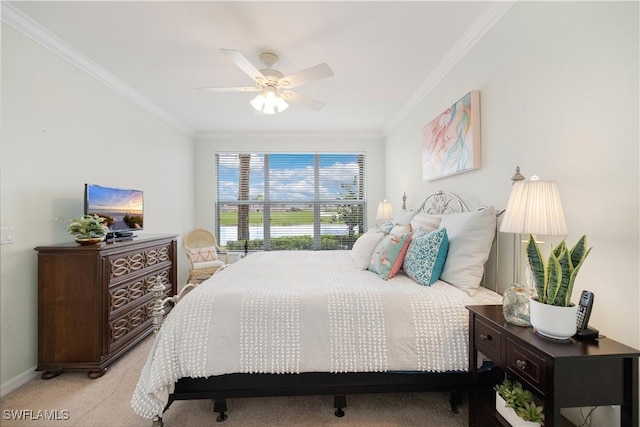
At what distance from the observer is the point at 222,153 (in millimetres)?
4777

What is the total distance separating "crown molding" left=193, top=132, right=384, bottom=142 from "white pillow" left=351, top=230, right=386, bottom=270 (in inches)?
107

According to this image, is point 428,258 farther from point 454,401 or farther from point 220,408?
point 220,408

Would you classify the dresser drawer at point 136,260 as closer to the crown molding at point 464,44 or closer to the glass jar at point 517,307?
the glass jar at point 517,307

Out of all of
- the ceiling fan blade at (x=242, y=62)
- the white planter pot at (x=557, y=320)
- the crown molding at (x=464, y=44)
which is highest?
the crown molding at (x=464, y=44)

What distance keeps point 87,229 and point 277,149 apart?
312 cm

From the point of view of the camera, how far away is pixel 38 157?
205 cm

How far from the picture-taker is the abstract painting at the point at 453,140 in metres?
2.04

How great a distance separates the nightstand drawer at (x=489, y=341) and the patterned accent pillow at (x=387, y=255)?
0.62m

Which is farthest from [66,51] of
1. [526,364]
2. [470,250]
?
[526,364]

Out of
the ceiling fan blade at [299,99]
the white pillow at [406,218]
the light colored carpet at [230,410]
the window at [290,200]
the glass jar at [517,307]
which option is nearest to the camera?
the glass jar at [517,307]

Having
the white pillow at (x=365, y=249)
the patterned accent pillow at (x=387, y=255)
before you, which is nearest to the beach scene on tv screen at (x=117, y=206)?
the white pillow at (x=365, y=249)

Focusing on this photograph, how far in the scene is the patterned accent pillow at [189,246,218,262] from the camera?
388 centimetres

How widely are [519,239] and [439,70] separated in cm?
174

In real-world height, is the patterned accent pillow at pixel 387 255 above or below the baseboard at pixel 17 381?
above
